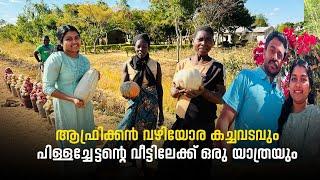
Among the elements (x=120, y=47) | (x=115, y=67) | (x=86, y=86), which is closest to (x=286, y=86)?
(x=86, y=86)

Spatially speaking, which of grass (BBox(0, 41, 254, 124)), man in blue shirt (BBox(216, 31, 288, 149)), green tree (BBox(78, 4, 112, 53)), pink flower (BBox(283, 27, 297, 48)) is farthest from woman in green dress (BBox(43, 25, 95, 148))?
green tree (BBox(78, 4, 112, 53))

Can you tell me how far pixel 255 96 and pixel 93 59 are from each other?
920 centimetres

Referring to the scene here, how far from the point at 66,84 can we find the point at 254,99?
4.86ft

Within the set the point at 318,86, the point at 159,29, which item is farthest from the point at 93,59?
the point at 318,86

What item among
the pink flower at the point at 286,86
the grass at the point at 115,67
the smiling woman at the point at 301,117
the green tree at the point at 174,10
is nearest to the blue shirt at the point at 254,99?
the smiling woman at the point at 301,117

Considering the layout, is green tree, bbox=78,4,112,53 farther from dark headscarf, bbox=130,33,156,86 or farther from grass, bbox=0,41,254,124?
dark headscarf, bbox=130,33,156,86

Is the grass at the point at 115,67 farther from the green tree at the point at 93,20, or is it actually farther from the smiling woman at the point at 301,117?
the smiling woman at the point at 301,117

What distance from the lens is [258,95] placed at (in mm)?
2811

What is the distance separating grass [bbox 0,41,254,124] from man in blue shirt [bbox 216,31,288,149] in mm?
1472

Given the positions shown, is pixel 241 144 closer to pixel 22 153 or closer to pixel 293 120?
pixel 293 120

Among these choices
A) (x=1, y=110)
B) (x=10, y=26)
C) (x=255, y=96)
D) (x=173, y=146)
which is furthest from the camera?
(x=10, y=26)

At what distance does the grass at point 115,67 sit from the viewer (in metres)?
7.21

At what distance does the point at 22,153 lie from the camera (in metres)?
5.32

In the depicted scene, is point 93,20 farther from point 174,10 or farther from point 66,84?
point 66,84
